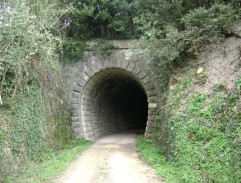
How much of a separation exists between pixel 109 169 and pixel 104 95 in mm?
8174

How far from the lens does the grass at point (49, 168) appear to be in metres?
6.95

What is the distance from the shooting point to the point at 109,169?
7.88 meters

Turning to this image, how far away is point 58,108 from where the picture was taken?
11.5m

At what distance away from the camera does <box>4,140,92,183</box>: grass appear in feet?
22.8

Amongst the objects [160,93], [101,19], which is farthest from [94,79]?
[160,93]

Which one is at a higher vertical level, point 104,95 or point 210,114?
point 104,95

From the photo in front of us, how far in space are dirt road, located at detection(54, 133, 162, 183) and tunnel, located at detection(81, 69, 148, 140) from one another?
3407mm

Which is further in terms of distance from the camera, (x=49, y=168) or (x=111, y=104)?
(x=111, y=104)

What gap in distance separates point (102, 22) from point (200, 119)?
736 centimetres

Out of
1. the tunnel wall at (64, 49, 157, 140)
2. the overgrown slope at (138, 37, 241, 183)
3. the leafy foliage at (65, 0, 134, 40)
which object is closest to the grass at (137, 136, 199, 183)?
the overgrown slope at (138, 37, 241, 183)

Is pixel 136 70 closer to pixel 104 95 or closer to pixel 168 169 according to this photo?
pixel 104 95

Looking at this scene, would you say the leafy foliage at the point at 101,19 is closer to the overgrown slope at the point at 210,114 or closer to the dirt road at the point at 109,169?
the overgrown slope at the point at 210,114

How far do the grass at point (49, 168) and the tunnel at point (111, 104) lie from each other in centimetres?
320

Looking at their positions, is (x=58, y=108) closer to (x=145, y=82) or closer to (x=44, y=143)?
(x=44, y=143)
